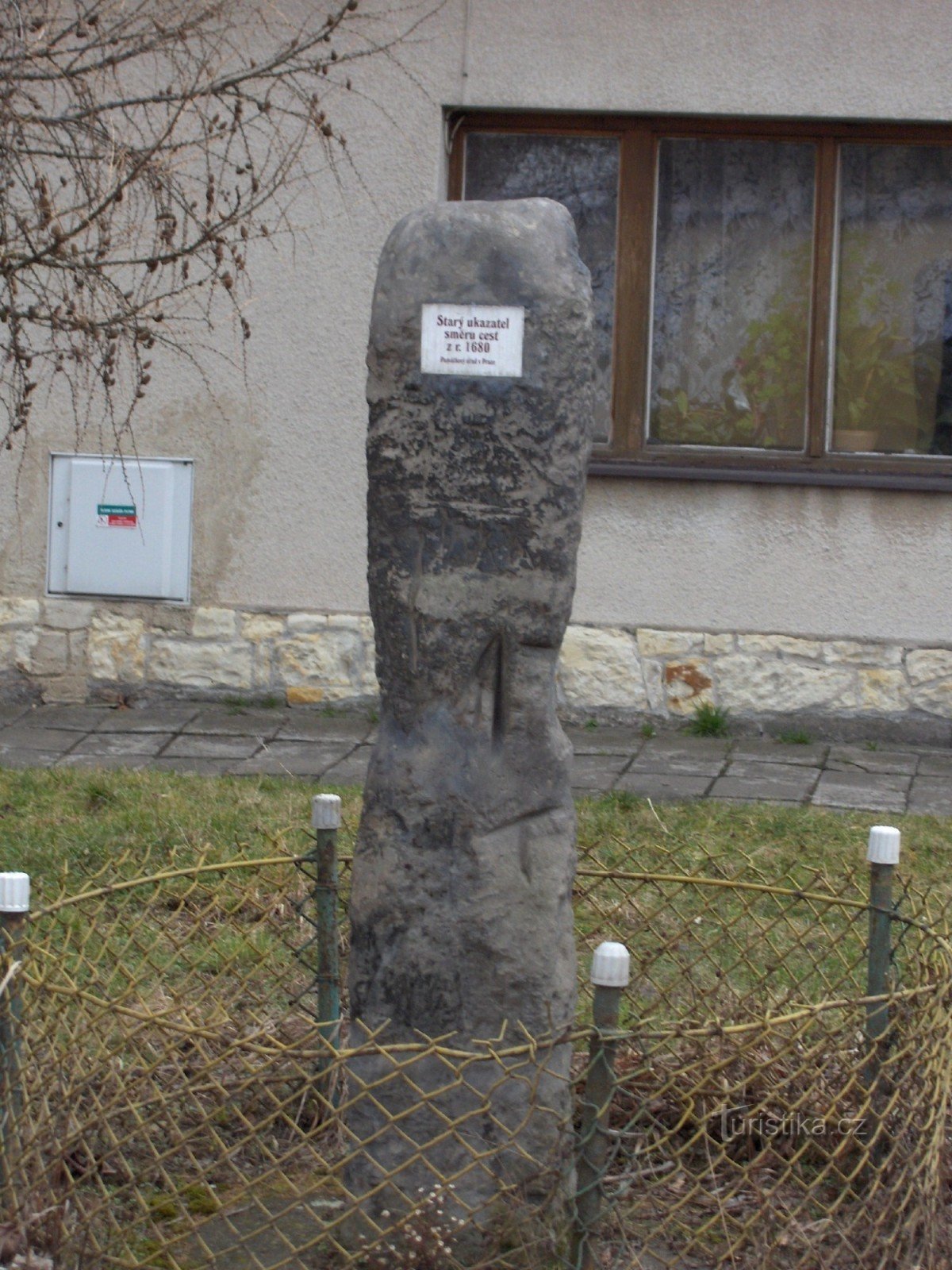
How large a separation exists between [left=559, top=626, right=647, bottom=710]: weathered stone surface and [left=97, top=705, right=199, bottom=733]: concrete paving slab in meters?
1.65

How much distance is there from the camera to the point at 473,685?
8.77ft

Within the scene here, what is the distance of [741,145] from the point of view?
7.04 m

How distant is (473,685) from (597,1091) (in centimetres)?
71

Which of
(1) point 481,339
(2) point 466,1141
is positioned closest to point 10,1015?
(2) point 466,1141

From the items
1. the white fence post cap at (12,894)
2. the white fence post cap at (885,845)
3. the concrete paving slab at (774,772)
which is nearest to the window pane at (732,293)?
the concrete paving slab at (774,772)

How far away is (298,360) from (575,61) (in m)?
1.74

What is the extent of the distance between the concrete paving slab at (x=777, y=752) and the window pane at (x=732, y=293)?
52.1 inches

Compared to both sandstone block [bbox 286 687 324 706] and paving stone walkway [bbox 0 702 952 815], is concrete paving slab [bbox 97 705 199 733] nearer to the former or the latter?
paving stone walkway [bbox 0 702 952 815]

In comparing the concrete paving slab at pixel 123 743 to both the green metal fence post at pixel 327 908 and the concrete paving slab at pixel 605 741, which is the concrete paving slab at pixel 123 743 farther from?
the green metal fence post at pixel 327 908

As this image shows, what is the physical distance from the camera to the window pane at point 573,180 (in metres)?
7.10

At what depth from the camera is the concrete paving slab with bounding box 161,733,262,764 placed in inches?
251

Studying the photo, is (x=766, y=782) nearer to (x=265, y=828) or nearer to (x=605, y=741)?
(x=605, y=741)

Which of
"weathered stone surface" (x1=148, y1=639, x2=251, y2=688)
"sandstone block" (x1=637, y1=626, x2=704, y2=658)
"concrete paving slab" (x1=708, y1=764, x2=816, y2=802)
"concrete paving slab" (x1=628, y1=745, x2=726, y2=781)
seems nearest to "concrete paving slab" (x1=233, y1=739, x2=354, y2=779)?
"weathered stone surface" (x1=148, y1=639, x2=251, y2=688)

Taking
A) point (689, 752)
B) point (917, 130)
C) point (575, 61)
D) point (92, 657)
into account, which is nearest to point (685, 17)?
point (575, 61)
